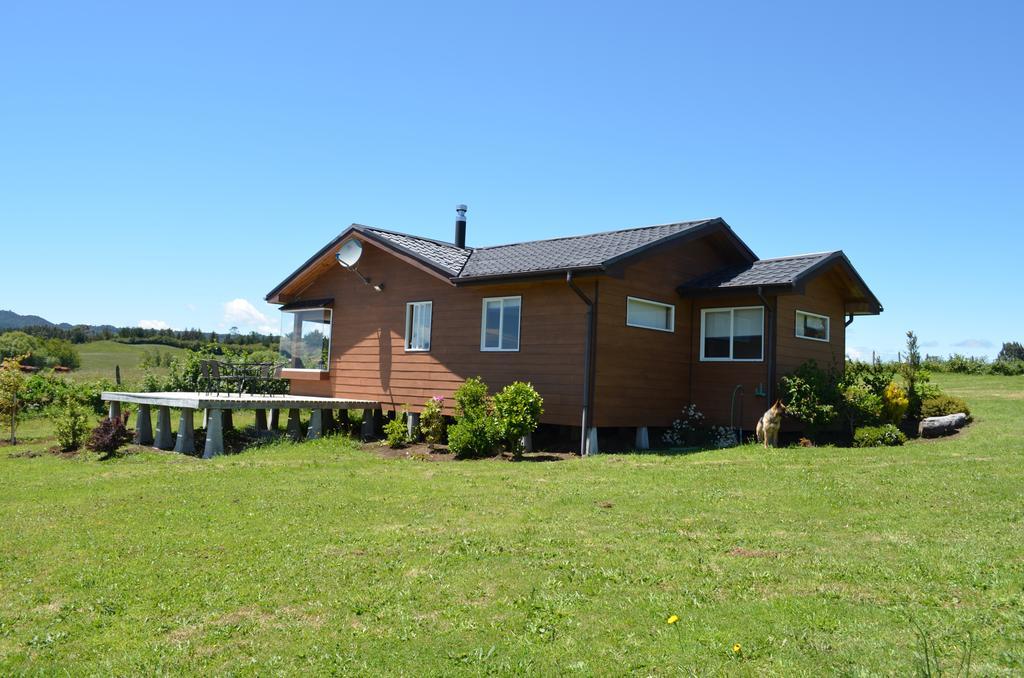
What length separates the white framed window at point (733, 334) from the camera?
15562mm

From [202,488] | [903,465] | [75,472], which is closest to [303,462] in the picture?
[202,488]

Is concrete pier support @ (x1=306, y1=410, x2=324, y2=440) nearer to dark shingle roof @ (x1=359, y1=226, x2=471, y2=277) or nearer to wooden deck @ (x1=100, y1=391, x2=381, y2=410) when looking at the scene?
wooden deck @ (x1=100, y1=391, x2=381, y2=410)

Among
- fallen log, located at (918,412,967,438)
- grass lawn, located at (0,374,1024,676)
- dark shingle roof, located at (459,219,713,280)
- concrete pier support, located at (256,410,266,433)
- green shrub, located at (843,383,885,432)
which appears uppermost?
dark shingle roof, located at (459,219,713,280)

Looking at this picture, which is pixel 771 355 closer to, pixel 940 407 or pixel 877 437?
pixel 877 437

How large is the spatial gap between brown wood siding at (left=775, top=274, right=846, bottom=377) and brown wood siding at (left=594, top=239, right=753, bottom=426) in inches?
76.1

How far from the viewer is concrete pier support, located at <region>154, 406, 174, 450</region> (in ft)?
57.3

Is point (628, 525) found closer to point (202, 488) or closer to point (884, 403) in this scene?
point (202, 488)

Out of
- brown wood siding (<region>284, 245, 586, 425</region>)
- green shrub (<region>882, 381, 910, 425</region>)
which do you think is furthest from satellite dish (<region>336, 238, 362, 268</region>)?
green shrub (<region>882, 381, 910, 425</region>)

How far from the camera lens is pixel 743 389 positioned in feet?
51.0

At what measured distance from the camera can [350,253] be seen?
62.5 ft

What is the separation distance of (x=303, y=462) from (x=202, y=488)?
2.90 metres

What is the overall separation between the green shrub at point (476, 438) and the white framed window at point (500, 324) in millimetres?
2157

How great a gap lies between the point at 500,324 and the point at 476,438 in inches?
116

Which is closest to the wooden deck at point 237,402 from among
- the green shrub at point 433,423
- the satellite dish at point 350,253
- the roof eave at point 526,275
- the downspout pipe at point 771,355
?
the green shrub at point 433,423
